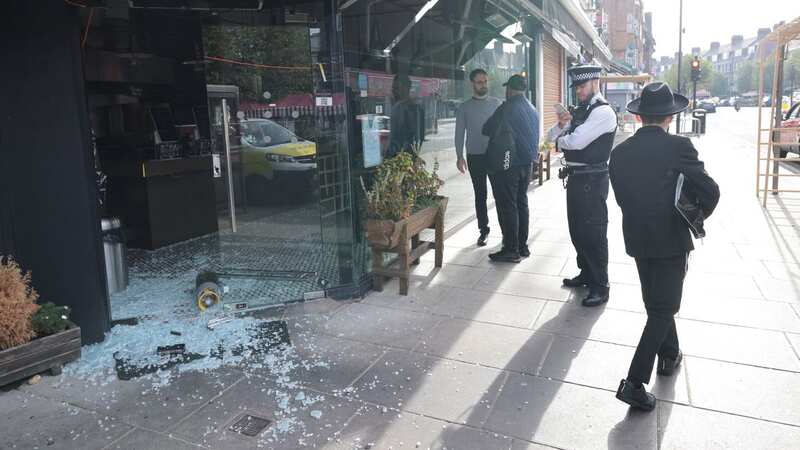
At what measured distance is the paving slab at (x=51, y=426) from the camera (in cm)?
294

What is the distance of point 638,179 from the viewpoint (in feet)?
9.92

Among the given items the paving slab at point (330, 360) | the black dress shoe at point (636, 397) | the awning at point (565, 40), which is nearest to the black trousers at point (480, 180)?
the paving slab at point (330, 360)

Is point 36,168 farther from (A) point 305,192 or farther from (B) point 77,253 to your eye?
(A) point 305,192

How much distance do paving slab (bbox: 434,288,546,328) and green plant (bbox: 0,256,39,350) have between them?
2734 mm

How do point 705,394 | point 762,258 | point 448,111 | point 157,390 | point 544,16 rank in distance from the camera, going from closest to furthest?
point 705,394 → point 157,390 → point 762,258 → point 448,111 → point 544,16

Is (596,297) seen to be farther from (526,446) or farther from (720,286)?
(526,446)

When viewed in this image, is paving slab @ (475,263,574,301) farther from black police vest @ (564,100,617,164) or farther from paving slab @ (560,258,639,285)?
black police vest @ (564,100,617,164)

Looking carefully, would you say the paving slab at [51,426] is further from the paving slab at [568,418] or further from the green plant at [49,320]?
the paving slab at [568,418]

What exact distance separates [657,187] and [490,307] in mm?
2044

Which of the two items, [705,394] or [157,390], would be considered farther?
[157,390]

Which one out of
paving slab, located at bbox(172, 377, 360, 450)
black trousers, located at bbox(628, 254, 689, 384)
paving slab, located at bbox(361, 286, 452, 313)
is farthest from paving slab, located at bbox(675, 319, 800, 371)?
paving slab, located at bbox(172, 377, 360, 450)

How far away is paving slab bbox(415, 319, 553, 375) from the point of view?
3.74 meters

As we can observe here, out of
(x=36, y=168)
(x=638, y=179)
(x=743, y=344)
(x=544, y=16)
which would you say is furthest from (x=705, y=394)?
(x=544, y=16)

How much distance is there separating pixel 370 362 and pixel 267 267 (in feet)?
8.07
